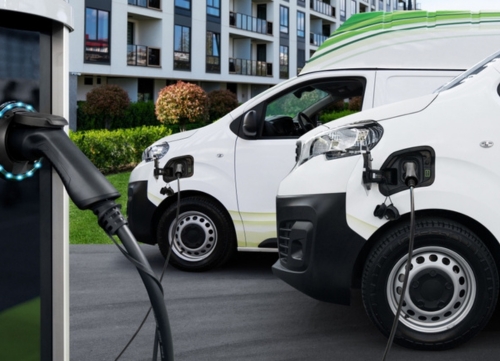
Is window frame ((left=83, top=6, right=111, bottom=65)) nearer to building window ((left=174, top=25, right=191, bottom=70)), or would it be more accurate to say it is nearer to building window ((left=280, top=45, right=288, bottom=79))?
building window ((left=174, top=25, right=191, bottom=70))

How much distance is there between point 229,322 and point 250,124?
2.07m

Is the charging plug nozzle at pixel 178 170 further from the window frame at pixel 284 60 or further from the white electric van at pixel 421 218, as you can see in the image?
the window frame at pixel 284 60

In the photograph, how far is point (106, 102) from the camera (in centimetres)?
3319

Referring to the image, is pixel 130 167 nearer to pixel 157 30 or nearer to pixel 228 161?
pixel 228 161

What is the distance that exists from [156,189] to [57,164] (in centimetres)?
613

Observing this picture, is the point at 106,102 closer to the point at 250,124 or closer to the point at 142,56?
the point at 142,56

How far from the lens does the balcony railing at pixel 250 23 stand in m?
48.7

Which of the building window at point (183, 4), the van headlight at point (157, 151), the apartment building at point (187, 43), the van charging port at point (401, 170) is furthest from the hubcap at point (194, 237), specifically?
the building window at point (183, 4)

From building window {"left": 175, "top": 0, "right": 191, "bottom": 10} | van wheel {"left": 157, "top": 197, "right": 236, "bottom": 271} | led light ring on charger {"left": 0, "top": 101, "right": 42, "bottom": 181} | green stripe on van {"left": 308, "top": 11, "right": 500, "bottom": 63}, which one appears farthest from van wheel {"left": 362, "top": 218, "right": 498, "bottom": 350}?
building window {"left": 175, "top": 0, "right": 191, "bottom": 10}

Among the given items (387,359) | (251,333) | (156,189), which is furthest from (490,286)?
(156,189)

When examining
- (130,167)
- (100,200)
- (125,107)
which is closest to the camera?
(100,200)

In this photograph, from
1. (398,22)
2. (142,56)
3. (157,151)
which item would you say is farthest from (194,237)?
(142,56)

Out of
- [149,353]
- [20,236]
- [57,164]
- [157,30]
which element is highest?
[157,30]

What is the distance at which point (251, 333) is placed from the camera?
17.8ft
